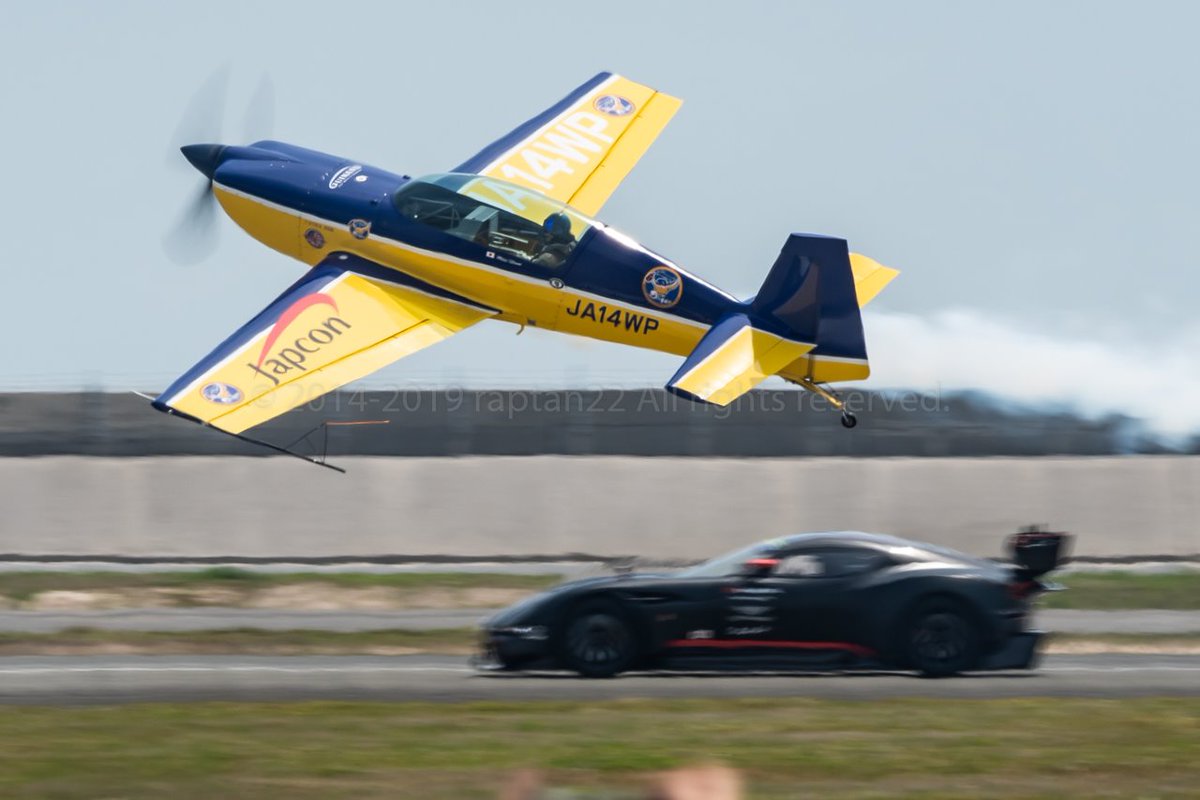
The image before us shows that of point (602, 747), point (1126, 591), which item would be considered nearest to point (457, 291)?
point (602, 747)

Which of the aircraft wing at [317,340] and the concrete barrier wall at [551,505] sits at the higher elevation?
the aircraft wing at [317,340]

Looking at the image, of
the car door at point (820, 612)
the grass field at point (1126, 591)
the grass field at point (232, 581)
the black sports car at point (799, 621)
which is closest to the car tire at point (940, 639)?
the black sports car at point (799, 621)

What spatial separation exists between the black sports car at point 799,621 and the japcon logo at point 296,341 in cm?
496

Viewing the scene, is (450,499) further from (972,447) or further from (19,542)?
(972,447)

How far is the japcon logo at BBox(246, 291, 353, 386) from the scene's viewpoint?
57.6 ft

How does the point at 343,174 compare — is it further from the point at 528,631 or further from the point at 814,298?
the point at 528,631

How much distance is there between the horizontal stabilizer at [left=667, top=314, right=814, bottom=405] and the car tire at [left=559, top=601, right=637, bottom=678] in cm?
243

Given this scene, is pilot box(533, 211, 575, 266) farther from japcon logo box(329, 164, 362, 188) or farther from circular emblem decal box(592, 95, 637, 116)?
circular emblem decal box(592, 95, 637, 116)

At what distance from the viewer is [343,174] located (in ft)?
65.4

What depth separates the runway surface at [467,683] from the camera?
1305 cm

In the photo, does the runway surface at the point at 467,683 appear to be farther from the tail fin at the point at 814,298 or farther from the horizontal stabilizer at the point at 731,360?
the tail fin at the point at 814,298

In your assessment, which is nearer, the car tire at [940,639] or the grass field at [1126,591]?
the car tire at [940,639]

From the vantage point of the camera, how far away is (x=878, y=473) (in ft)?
95.6

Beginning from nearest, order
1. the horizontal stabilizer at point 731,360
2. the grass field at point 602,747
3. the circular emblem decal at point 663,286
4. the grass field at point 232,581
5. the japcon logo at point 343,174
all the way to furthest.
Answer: the grass field at point 602,747 → the horizontal stabilizer at point 731,360 → the circular emblem decal at point 663,286 → the japcon logo at point 343,174 → the grass field at point 232,581
